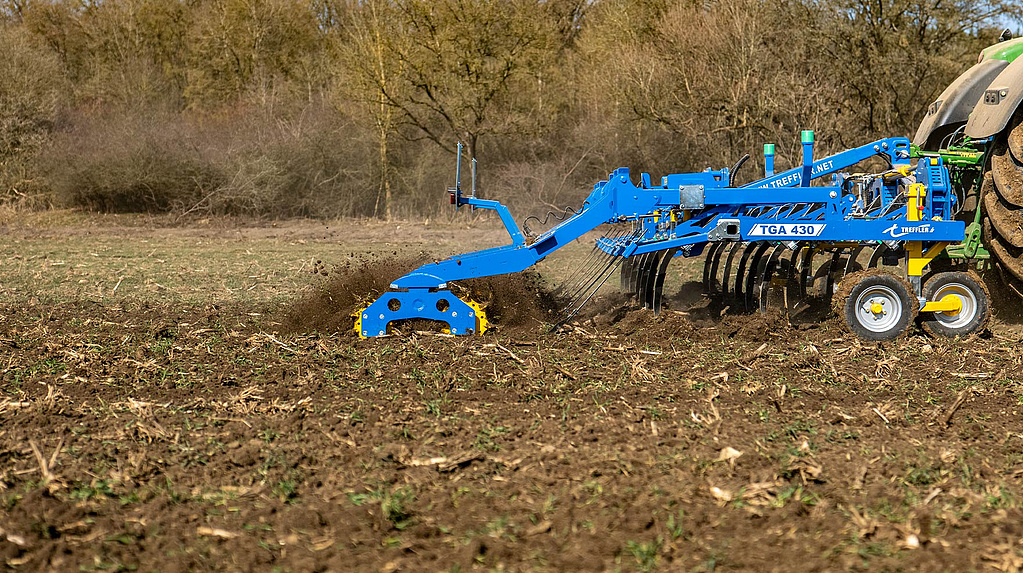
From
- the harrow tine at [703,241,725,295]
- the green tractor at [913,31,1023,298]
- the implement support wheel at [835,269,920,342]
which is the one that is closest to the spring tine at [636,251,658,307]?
the harrow tine at [703,241,725,295]

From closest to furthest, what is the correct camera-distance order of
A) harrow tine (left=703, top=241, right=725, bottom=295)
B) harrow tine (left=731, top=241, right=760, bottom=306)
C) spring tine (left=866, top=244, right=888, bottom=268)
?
spring tine (left=866, top=244, right=888, bottom=268) < harrow tine (left=731, top=241, right=760, bottom=306) < harrow tine (left=703, top=241, right=725, bottom=295)

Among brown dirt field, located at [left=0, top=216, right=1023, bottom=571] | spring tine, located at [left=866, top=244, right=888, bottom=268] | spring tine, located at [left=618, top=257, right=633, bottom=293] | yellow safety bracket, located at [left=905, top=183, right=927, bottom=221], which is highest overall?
yellow safety bracket, located at [left=905, top=183, right=927, bottom=221]

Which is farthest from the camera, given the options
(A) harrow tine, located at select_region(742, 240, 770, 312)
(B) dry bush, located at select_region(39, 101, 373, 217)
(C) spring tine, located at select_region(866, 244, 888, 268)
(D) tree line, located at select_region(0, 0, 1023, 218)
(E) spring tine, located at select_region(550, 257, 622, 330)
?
(B) dry bush, located at select_region(39, 101, 373, 217)

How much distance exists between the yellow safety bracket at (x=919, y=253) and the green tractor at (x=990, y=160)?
24 cm

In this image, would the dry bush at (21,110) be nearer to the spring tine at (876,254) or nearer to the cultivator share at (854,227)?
the cultivator share at (854,227)

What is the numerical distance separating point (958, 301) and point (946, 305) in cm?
10

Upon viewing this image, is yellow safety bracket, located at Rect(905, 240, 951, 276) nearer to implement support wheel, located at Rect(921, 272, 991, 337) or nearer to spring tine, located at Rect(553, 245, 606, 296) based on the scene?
implement support wheel, located at Rect(921, 272, 991, 337)

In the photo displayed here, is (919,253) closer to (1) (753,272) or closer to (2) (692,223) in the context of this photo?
(1) (753,272)

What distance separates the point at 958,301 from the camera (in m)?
7.50

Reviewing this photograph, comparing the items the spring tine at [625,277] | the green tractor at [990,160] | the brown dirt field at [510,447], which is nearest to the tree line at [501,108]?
the green tractor at [990,160]

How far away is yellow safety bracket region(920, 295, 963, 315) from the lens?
24.6 ft

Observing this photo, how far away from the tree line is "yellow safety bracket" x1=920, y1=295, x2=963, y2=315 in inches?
482

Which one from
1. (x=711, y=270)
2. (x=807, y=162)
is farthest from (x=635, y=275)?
(x=807, y=162)

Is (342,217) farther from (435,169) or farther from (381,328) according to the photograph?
(381,328)
